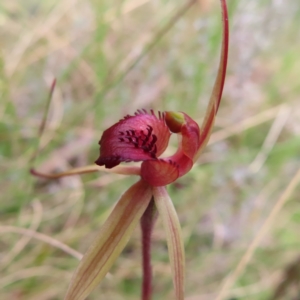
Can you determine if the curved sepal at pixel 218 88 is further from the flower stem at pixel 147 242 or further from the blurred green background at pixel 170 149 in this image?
the blurred green background at pixel 170 149

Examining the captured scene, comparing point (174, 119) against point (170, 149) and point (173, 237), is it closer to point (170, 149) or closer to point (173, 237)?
point (173, 237)

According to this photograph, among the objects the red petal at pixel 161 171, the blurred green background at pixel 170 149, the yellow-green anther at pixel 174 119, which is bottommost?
the red petal at pixel 161 171

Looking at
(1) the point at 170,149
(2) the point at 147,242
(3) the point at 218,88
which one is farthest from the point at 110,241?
(1) the point at 170,149

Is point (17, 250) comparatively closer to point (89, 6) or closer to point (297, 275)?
point (297, 275)

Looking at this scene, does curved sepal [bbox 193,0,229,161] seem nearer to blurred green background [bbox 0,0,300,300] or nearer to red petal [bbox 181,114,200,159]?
red petal [bbox 181,114,200,159]

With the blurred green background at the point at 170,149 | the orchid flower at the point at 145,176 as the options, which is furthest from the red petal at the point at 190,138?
the blurred green background at the point at 170,149

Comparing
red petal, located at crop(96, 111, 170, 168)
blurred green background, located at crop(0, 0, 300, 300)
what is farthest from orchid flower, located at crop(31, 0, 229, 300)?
blurred green background, located at crop(0, 0, 300, 300)
